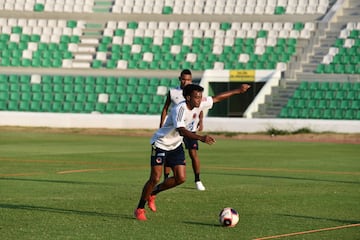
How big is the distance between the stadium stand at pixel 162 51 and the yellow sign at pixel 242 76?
1.28 m

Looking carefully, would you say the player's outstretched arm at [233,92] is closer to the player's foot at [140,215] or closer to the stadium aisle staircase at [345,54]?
the player's foot at [140,215]

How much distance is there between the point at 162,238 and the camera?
1216cm

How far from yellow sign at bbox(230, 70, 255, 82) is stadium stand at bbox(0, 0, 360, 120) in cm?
128

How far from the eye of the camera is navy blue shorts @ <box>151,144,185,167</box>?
1400 cm

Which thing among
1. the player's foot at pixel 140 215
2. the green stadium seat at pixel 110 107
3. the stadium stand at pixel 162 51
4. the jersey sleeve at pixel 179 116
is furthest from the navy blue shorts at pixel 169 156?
the green stadium seat at pixel 110 107

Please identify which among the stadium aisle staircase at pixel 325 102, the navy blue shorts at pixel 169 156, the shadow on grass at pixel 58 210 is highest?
the navy blue shorts at pixel 169 156

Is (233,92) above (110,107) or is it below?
above

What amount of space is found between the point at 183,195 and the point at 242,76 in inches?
1117

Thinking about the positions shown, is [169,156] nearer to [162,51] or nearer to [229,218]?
[229,218]

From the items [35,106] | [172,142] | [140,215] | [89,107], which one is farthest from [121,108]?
[140,215]

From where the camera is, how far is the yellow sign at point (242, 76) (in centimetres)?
4562

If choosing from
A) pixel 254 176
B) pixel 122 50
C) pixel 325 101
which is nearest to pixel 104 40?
pixel 122 50

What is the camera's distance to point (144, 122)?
43.4m

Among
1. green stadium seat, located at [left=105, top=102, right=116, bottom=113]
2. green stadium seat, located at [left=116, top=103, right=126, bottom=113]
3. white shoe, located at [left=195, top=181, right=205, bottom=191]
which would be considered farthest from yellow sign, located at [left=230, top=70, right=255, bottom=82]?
white shoe, located at [left=195, top=181, right=205, bottom=191]
